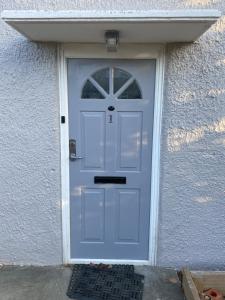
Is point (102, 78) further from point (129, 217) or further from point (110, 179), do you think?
point (129, 217)

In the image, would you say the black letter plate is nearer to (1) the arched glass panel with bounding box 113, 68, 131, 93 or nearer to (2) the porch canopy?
(1) the arched glass panel with bounding box 113, 68, 131, 93

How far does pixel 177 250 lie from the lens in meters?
3.67

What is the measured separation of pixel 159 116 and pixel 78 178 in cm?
119

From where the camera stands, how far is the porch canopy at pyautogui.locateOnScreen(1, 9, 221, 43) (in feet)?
7.91

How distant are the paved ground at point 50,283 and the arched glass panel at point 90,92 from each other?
6.88 ft

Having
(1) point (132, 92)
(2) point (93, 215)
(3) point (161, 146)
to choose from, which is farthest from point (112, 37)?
(2) point (93, 215)

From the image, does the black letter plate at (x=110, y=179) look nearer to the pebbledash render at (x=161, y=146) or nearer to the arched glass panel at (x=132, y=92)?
the pebbledash render at (x=161, y=146)

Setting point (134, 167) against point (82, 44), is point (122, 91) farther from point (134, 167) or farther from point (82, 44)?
point (134, 167)

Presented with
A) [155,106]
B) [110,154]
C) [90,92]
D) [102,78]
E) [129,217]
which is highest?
[102,78]

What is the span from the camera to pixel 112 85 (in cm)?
339

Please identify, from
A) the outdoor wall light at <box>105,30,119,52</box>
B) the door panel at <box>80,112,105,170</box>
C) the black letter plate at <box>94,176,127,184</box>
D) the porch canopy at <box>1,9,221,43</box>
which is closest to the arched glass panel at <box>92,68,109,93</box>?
the door panel at <box>80,112,105,170</box>

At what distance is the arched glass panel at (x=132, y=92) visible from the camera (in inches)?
133

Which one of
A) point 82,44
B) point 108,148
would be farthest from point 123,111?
point 82,44

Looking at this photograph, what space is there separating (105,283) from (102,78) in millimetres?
2320
